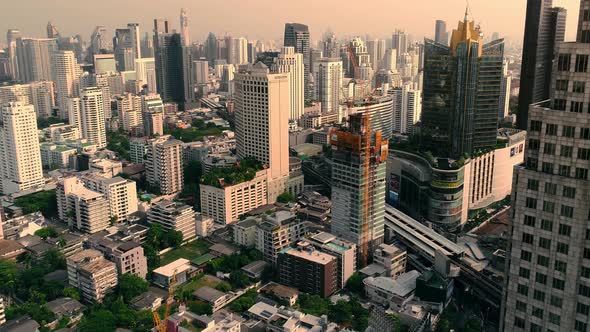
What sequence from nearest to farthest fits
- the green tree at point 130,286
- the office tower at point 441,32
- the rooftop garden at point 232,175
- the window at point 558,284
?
1. the window at point 558,284
2. the green tree at point 130,286
3. the rooftop garden at point 232,175
4. the office tower at point 441,32

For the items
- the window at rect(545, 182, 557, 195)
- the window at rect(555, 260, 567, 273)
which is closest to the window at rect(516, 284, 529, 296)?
the window at rect(555, 260, 567, 273)

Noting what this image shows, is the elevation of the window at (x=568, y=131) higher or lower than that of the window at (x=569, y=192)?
higher

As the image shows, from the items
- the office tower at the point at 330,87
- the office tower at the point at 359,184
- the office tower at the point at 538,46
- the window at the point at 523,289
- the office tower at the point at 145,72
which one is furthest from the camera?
the office tower at the point at 145,72

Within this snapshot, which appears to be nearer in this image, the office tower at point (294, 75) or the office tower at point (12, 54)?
the office tower at point (294, 75)

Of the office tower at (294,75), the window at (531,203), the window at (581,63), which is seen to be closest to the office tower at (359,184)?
the window at (531,203)

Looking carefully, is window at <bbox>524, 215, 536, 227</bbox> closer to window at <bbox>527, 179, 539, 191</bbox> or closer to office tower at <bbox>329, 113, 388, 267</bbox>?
window at <bbox>527, 179, 539, 191</bbox>

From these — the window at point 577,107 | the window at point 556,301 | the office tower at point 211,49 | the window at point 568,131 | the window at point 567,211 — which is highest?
the office tower at point 211,49

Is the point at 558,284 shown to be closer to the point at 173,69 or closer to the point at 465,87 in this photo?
the point at 465,87

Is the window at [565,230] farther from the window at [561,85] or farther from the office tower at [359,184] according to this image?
the office tower at [359,184]
